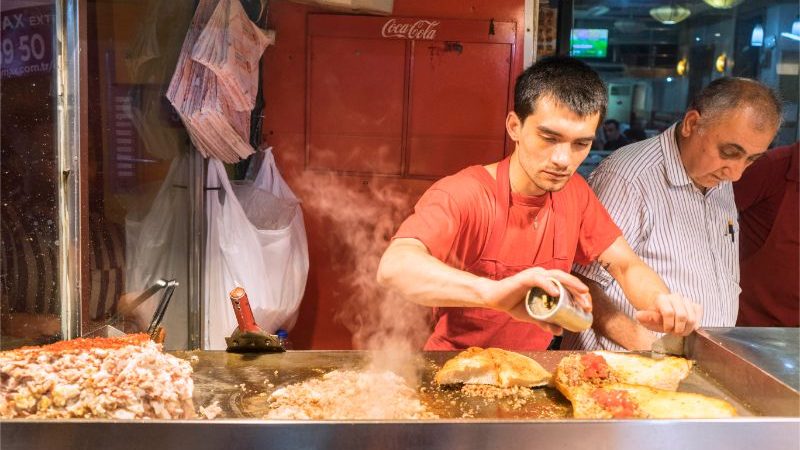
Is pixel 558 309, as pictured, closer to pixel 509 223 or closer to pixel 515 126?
pixel 509 223

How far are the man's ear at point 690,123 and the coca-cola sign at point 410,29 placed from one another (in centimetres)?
178

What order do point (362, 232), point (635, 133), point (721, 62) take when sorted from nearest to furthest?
point (362, 232), point (635, 133), point (721, 62)

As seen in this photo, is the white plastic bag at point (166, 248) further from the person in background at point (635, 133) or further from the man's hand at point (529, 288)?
the person in background at point (635, 133)

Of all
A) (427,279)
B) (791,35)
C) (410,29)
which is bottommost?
(427,279)

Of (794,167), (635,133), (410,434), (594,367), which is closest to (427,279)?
(594,367)

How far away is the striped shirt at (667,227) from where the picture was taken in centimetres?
312

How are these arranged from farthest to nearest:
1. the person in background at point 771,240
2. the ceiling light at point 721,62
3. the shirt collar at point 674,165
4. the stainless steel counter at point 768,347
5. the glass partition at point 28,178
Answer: the ceiling light at point 721,62
the person in background at point 771,240
the shirt collar at point 674,165
the glass partition at point 28,178
the stainless steel counter at point 768,347

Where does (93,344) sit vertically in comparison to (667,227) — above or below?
below

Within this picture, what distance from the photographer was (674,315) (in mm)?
2447

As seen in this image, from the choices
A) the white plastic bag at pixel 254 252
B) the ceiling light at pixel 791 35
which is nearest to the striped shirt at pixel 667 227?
the white plastic bag at pixel 254 252

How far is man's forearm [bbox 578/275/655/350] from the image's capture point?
3039mm

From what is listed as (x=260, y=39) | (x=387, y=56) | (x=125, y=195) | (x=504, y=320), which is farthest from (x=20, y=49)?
(x=387, y=56)

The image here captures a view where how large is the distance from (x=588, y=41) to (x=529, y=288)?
5838 mm

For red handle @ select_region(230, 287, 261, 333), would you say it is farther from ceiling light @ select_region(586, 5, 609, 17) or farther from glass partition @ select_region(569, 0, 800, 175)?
ceiling light @ select_region(586, 5, 609, 17)
